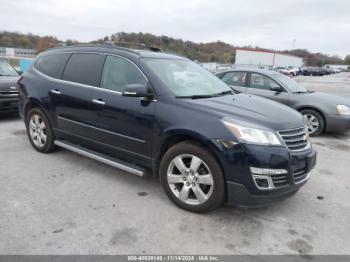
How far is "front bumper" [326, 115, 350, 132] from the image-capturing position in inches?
260

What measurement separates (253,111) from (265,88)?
436 centimetres

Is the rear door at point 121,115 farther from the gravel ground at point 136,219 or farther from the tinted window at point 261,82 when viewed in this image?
the tinted window at point 261,82

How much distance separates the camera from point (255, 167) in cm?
284

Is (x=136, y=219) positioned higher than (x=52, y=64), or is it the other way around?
(x=52, y=64)

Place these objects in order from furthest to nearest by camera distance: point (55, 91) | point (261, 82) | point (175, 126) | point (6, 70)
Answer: point (6, 70) → point (261, 82) → point (55, 91) → point (175, 126)

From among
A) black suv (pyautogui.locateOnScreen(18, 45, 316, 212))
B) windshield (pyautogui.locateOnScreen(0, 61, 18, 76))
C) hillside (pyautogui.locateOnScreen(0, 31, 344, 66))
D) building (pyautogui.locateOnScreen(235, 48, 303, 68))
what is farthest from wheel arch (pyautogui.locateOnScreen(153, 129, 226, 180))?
building (pyautogui.locateOnScreen(235, 48, 303, 68))

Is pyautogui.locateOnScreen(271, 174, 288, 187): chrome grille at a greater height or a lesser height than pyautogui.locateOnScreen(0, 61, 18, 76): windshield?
lesser

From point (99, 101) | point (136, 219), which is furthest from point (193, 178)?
point (99, 101)

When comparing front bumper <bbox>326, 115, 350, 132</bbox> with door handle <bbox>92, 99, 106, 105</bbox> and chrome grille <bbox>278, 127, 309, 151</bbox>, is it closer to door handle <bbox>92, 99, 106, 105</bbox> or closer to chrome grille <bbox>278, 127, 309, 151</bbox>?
chrome grille <bbox>278, 127, 309, 151</bbox>

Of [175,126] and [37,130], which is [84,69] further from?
[175,126]

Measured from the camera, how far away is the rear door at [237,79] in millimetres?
7668

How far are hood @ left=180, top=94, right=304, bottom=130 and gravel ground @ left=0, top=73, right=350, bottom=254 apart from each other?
1036 mm

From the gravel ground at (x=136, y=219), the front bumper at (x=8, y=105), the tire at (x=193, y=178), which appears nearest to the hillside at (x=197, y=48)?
the front bumper at (x=8, y=105)

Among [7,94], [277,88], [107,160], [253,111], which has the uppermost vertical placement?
[277,88]
